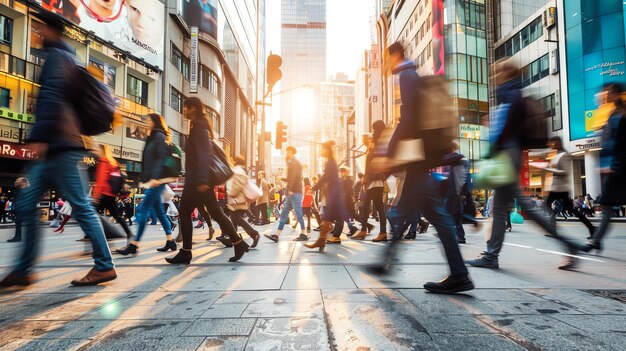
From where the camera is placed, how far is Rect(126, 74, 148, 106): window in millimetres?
26312

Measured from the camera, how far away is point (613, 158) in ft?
14.4

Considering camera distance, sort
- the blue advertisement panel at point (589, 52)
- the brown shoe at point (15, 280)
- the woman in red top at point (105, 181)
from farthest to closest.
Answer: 1. the blue advertisement panel at point (589, 52)
2. the woman in red top at point (105, 181)
3. the brown shoe at point (15, 280)

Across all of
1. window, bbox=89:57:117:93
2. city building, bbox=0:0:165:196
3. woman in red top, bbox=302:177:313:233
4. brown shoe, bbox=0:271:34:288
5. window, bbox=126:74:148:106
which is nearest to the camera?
brown shoe, bbox=0:271:34:288

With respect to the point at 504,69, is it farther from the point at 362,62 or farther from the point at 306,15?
the point at 306,15

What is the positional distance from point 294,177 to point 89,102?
4466 mm

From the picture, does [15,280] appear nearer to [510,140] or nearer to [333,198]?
[333,198]

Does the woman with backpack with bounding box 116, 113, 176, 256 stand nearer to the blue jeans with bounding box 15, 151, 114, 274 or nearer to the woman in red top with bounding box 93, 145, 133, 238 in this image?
the woman in red top with bounding box 93, 145, 133, 238

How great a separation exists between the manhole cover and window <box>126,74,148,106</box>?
28.3 metres

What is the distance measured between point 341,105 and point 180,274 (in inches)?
6040

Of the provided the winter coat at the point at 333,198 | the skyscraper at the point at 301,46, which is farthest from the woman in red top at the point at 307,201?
the skyscraper at the point at 301,46

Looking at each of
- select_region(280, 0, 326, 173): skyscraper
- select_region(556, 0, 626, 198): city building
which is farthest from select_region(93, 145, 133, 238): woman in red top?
select_region(280, 0, 326, 173): skyscraper

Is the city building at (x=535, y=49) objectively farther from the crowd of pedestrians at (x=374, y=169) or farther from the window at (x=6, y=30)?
the window at (x=6, y=30)

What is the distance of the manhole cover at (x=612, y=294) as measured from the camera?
263 cm

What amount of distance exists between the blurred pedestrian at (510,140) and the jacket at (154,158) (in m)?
3.89
